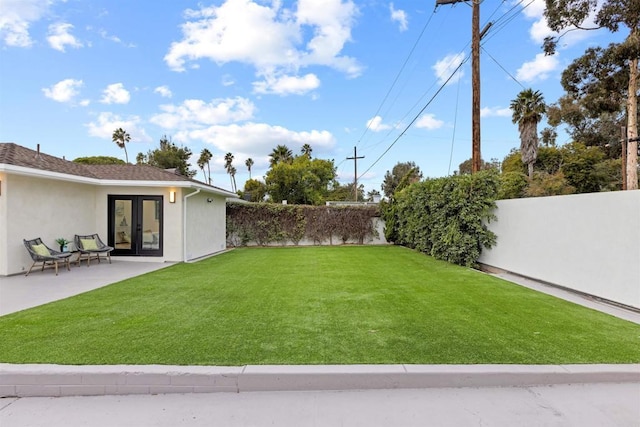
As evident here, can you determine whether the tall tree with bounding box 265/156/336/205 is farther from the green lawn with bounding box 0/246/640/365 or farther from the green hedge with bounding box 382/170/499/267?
the green lawn with bounding box 0/246/640/365

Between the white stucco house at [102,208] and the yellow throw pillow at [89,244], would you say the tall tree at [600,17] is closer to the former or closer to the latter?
the white stucco house at [102,208]

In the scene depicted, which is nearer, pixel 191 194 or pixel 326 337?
pixel 326 337

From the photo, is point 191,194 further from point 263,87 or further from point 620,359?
point 620,359

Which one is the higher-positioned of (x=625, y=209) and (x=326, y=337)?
(x=625, y=209)

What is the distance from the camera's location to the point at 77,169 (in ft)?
32.6

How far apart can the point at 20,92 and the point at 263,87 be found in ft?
28.3

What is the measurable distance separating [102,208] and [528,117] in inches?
982

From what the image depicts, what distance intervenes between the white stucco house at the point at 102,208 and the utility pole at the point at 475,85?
8470 millimetres

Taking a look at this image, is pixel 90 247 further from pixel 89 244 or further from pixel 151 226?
pixel 151 226

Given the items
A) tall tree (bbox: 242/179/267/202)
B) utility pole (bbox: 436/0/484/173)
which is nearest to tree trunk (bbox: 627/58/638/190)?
utility pole (bbox: 436/0/484/173)

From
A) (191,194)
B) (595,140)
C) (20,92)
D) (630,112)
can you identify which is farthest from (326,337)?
(595,140)

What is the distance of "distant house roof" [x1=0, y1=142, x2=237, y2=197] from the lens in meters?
7.88

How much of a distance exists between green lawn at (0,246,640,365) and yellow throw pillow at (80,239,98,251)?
384cm

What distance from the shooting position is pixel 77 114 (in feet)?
45.3
